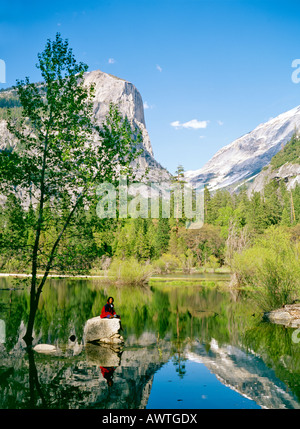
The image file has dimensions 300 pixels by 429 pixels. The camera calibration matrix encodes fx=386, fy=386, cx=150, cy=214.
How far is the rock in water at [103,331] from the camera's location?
1515cm

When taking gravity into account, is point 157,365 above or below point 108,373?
below

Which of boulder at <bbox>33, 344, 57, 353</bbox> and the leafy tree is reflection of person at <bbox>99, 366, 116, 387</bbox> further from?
the leafy tree

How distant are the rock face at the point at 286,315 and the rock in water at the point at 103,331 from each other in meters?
8.59

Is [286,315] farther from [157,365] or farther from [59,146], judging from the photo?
[59,146]

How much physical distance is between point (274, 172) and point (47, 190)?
151 metres

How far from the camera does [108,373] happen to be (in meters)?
11.1

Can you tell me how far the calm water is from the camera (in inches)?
361

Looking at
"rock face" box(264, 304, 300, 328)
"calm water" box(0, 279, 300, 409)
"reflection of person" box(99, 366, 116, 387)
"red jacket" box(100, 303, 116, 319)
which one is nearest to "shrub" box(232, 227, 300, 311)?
"rock face" box(264, 304, 300, 328)

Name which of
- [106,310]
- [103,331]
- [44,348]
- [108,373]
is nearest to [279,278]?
[106,310]

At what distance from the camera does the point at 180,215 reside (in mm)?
88812

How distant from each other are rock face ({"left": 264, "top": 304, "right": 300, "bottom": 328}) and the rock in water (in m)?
8.59

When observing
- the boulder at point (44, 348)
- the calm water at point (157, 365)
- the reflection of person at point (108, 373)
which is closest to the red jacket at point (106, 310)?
the calm water at point (157, 365)

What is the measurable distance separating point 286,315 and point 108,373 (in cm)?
1183
